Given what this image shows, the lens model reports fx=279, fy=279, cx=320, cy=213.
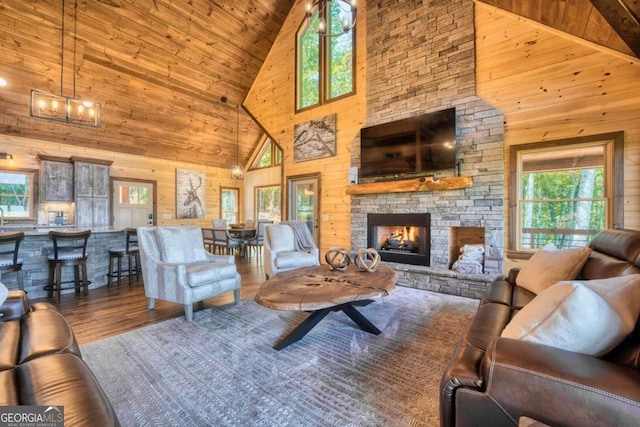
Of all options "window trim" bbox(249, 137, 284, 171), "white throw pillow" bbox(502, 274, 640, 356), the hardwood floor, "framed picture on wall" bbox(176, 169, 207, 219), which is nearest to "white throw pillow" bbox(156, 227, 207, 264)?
the hardwood floor

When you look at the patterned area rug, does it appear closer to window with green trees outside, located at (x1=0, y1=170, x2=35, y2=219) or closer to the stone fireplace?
the stone fireplace

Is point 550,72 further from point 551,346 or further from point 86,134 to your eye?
point 86,134

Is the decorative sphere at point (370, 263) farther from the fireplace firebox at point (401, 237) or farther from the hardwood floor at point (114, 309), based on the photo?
the fireplace firebox at point (401, 237)

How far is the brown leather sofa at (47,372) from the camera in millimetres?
887

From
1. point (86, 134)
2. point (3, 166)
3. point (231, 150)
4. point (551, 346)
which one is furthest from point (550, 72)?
point (3, 166)

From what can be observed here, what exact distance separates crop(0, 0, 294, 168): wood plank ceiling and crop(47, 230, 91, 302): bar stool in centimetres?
387

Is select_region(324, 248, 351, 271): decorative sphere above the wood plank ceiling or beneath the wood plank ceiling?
beneath

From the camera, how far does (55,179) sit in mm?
6246

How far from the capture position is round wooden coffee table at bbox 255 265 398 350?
1.98m

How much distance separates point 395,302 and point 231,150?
7581 millimetres

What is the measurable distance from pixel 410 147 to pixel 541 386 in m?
4.13

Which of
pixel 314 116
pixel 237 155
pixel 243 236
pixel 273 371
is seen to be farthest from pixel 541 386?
pixel 237 155

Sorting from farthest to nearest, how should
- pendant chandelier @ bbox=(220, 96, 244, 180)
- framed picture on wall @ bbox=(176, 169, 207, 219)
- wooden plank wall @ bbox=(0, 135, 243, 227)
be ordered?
framed picture on wall @ bbox=(176, 169, 207, 219), pendant chandelier @ bbox=(220, 96, 244, 180), wooden plank wall @ bbox=(0, 135, 243, 227)

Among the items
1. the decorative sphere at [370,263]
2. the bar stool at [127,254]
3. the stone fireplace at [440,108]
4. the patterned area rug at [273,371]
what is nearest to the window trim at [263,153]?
the stone fireplace at [440,108]
